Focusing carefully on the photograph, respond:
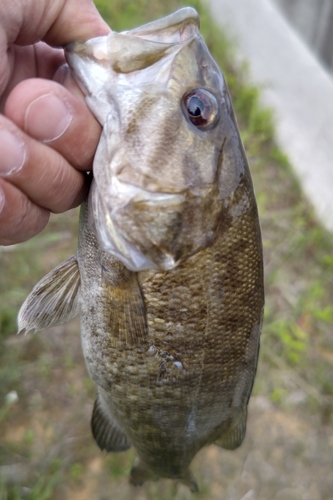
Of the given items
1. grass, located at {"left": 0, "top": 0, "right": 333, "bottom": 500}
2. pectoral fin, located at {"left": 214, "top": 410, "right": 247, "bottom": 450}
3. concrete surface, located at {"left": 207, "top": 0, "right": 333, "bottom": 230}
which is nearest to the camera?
pectoral fin, located at {"left": 214, "top": 410, "right": 247, "bottom": 450}

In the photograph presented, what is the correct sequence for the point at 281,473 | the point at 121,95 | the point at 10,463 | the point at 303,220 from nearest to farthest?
1. the point at 121,95
2. the point at 10,463
3. the point at 281,473
4. the point at 303,220

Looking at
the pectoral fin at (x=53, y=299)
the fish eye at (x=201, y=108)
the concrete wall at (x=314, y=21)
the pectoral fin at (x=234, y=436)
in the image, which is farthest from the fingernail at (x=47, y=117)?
the concrete wall at (x=314, y=21)

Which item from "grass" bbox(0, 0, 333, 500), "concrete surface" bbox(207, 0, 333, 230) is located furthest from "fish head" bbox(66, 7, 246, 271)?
"concrete surface" bbox(207, 0, 333, 230)

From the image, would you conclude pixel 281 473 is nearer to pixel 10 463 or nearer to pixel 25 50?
pixel 10 463

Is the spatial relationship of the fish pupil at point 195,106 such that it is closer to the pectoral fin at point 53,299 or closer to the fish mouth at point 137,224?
the fish mouth at point 137,224

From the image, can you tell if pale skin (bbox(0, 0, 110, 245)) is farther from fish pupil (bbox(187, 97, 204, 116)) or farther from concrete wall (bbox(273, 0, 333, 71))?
concrete wall (bbox(273, 0, 333, 71))

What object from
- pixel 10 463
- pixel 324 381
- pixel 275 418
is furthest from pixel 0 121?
pixel 324 381
